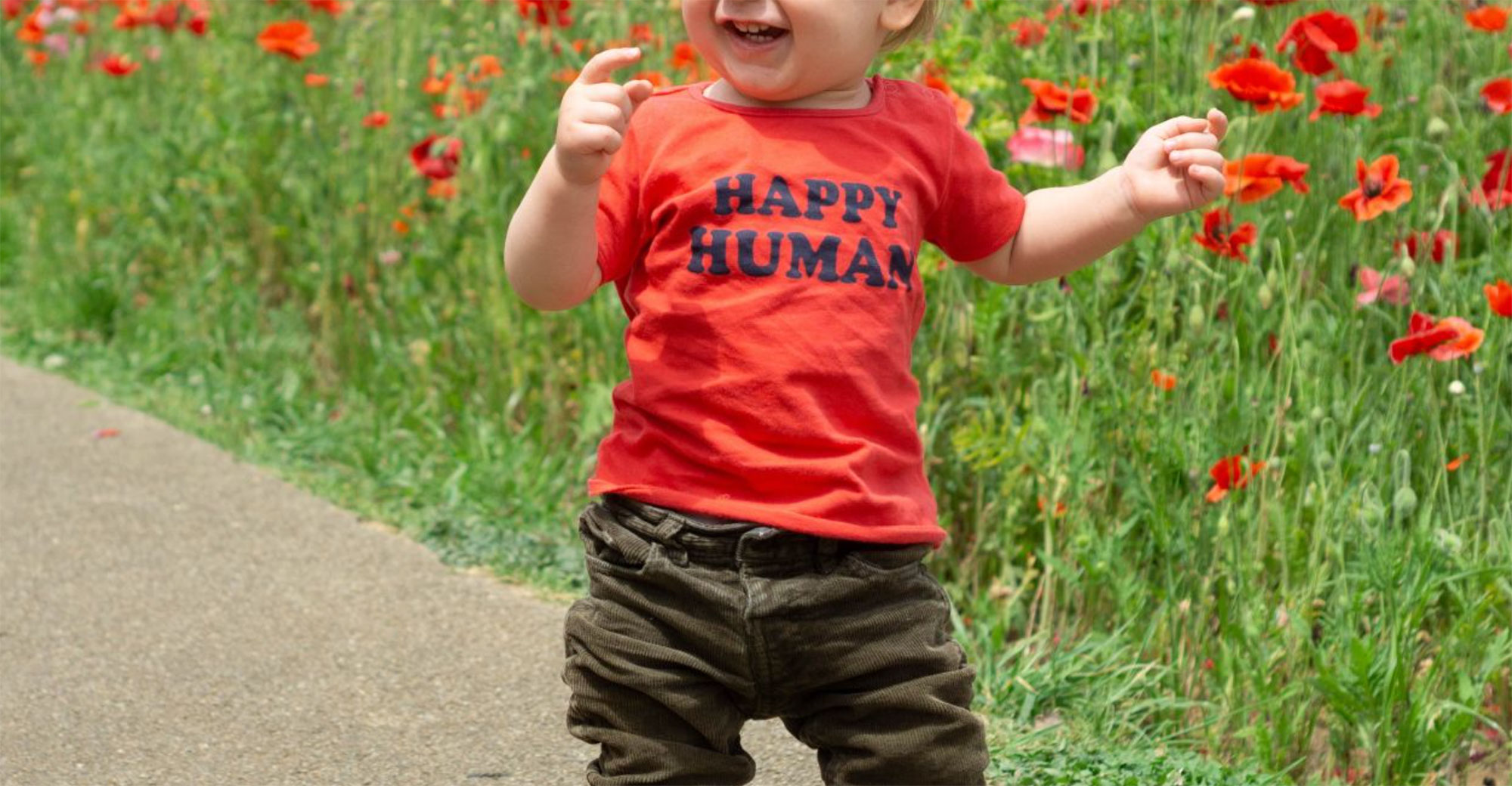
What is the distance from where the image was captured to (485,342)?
4.30 metres

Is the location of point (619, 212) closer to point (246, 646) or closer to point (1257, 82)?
point (1257, 82)

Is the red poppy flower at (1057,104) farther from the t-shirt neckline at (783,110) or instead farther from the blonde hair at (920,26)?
the t-shirt neckline at (783,110)

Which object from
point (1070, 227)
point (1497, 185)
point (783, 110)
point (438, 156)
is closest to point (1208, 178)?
point (1070, 227)

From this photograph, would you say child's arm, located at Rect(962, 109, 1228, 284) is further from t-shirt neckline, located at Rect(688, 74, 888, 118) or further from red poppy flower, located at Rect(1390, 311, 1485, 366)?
red poppy flower, located at Rect(1390, 311, 1485, 366)

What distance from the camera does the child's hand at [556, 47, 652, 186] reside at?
1.90 metres

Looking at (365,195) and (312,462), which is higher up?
(365,195)

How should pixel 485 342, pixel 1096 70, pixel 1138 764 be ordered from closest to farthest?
pixel 1138 764 < pixel 1096 70 < pixel 485 342

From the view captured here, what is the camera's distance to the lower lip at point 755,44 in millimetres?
2045

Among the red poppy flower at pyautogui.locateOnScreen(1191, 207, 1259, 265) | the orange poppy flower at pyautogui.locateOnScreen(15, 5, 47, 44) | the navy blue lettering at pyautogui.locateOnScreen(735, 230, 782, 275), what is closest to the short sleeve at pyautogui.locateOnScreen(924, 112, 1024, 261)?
the navy blue lettering at pyautogui.locateOnScreen(735, 230, 782, 275)

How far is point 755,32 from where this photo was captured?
2.05m

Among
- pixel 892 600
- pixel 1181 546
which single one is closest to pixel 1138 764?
pixel 1181 546

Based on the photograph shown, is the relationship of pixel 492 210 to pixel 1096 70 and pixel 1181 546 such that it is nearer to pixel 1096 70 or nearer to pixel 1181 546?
pixel 1096 70

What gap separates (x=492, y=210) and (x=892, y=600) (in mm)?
2308

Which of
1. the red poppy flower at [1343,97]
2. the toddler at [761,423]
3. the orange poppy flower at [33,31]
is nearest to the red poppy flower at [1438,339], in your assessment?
the red poppy flower at [1343,97]
